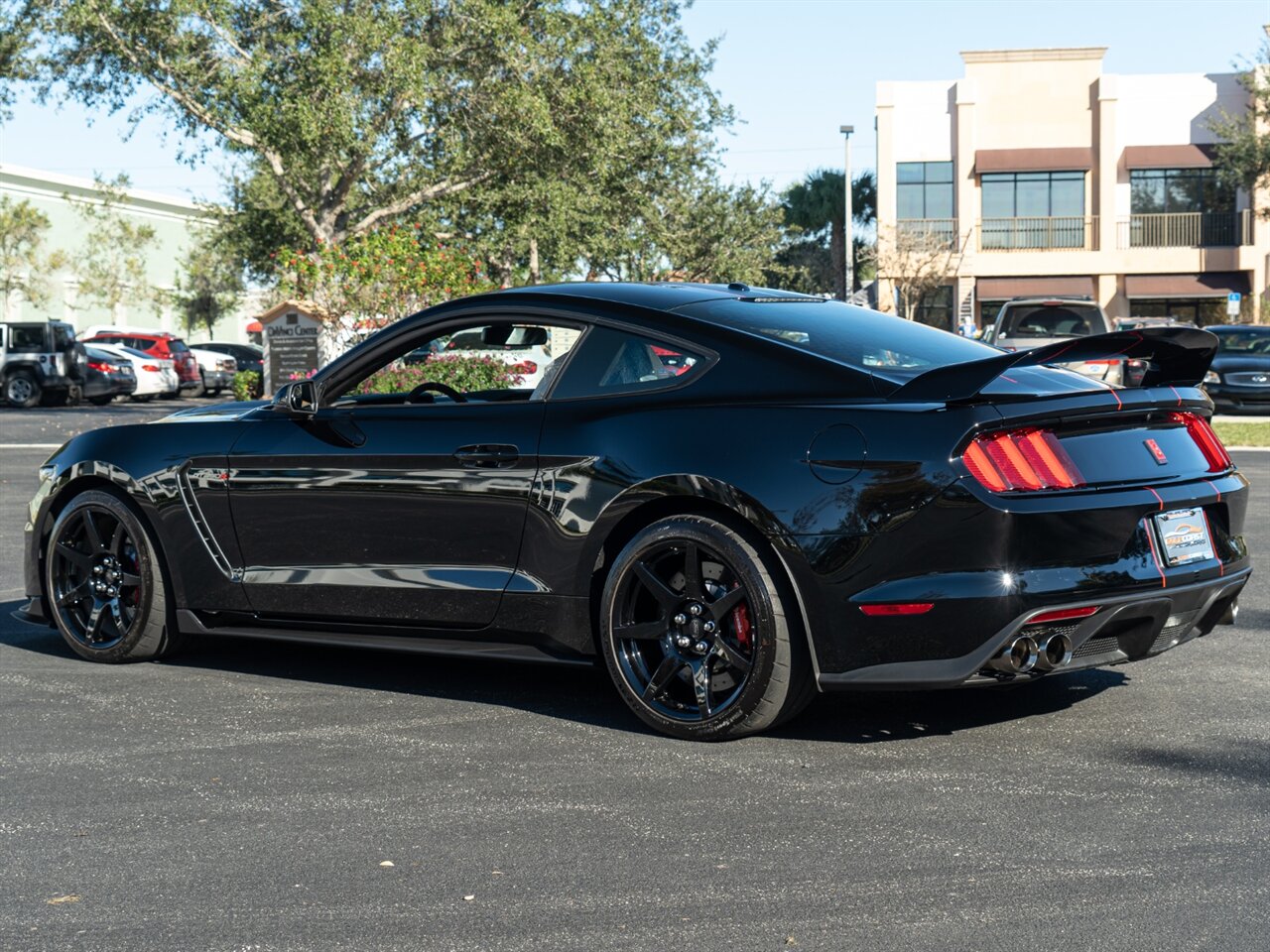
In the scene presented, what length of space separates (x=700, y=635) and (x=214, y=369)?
4464cm

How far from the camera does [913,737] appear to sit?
17.9 feet

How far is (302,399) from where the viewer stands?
6.33 meters

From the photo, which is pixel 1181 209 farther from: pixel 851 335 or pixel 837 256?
pixel 851 335

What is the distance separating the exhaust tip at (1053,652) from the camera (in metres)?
4.95

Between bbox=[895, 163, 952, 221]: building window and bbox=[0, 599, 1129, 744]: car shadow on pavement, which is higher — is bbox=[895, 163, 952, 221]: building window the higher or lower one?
the higher one

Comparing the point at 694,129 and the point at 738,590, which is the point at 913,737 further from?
the point at 694,129

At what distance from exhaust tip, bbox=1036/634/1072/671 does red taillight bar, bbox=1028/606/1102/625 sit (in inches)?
2.9

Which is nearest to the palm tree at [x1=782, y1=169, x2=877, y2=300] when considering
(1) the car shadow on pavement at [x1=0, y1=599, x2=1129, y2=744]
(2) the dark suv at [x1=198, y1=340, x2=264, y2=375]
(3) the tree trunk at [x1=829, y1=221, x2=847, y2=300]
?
(3) the tree trunk at [x1=829, y1=221, x2=847, y2=300]

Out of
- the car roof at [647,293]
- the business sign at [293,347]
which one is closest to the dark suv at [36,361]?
the business sign at [293,347]

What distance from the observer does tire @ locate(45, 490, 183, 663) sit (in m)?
6.74

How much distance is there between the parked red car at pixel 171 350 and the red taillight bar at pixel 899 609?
41893mm

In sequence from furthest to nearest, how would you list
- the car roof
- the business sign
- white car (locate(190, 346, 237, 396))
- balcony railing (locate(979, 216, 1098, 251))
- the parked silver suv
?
1. balcony railing (locate(979, 216, 1098, 251))
2. white car (locate(190, 346, 237, 396))
3. the business sign
4. the parked silver suv
5. the car roof

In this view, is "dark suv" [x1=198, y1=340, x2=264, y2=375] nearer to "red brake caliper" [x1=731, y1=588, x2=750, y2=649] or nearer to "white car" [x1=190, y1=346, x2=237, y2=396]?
"white car" [x1=190, y1=346, x2=237, y2=396]

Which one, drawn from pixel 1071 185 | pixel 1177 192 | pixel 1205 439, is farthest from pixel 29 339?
pixel 1205 439
